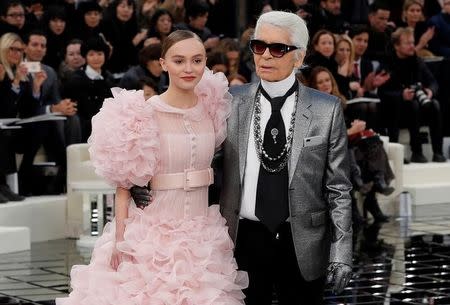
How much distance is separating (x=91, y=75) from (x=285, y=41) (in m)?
8.14

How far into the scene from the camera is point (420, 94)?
15.9 m

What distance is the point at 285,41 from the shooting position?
574 cm

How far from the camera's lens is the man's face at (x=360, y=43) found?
624 inches

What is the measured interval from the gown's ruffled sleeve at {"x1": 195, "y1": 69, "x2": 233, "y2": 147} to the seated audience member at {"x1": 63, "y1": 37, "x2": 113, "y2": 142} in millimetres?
7456

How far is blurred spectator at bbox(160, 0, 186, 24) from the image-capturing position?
15977 millimetres

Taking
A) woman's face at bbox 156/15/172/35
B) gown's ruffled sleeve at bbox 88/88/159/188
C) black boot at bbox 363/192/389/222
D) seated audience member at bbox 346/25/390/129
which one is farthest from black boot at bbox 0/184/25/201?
gown's ruffled sleeve at bbox 88/88/159/188

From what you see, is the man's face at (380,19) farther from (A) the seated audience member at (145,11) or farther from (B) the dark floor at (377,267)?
(B) the dark floor at (377,267)

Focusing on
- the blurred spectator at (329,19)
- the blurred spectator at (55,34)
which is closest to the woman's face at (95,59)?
the blurred spectator at (55,34)

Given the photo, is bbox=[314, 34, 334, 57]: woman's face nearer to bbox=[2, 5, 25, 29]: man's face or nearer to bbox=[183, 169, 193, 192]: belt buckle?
bbox=[2, 5, 25, 29]: man's face

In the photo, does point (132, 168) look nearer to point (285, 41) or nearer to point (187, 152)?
point (187, 152)

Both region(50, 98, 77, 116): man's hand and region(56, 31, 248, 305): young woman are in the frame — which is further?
region(50, 98, 77, 116): man's hand

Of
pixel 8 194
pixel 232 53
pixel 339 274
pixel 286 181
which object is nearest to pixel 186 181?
pixel 286 181

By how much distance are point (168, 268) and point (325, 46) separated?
8.77 meters

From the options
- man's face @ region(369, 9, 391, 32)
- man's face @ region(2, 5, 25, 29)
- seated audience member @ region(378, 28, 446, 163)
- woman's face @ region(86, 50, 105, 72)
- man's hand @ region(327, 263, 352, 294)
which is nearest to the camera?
man's hand @ region(327, 263, 352, 294)
